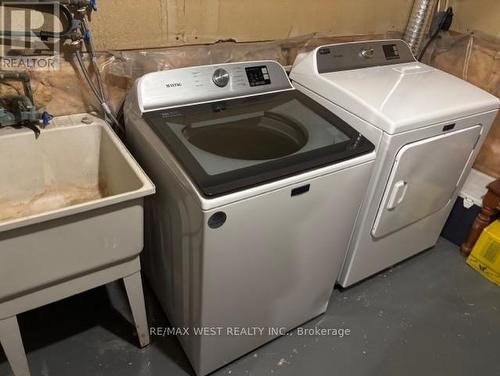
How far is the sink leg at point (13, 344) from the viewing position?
1199 mm

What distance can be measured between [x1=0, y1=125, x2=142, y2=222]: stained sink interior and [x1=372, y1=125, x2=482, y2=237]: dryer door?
0.99 metres

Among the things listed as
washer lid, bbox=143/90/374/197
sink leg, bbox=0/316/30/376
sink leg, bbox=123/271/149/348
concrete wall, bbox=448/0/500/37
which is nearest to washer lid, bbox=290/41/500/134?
washer lid, bbox=143/90/374/197

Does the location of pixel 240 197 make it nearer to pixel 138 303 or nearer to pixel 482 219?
pixel 138 303

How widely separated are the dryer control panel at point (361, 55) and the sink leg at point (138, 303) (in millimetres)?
1129

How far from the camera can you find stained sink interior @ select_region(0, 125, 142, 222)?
1.35 meters

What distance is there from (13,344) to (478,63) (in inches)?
98.3

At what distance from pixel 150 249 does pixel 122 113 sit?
57cm

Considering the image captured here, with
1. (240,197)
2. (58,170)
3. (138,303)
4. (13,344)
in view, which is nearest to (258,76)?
(240,197)

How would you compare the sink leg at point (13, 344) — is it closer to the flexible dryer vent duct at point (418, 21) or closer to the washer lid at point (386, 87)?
the washer lid at point (386, 87)

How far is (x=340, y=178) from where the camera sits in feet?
4.23

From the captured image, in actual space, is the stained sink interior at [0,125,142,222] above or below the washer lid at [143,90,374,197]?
below

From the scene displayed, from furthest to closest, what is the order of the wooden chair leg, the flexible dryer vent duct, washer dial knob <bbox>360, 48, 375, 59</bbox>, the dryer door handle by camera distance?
the flexible dryer vent duct → the wooden chair leg → washer dial knob <bbox>360, 48, 375, 59</bbox> → the dryer door handle

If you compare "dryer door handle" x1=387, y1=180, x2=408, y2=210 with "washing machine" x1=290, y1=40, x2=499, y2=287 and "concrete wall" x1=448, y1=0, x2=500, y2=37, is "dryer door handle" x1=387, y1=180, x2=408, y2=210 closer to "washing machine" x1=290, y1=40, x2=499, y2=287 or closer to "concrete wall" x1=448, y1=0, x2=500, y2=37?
"washing machine" x1=290, y1=40, x2=499, y2=287

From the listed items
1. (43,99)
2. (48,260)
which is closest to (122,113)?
(43,99)
